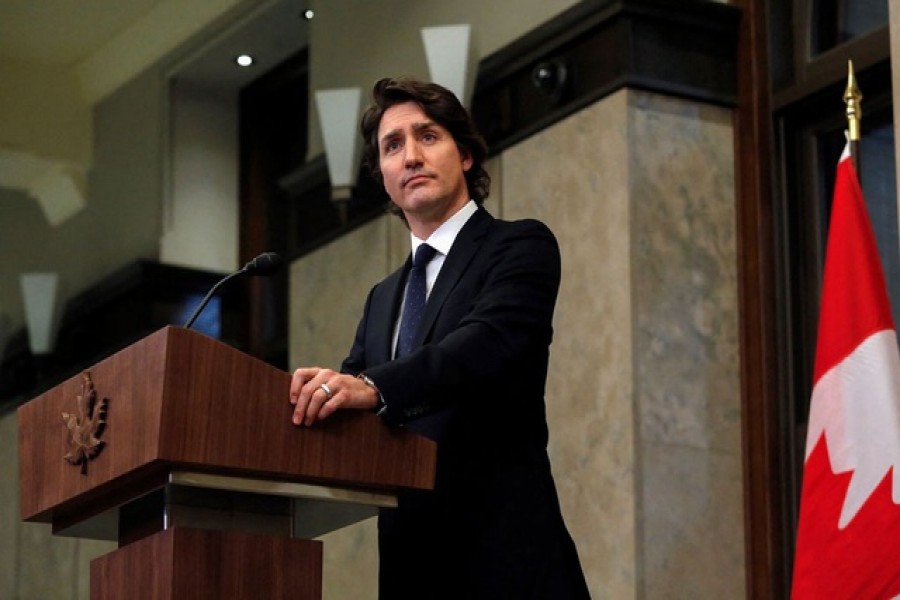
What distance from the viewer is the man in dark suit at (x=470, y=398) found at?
2.84m

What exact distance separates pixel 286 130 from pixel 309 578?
7651 millimetres

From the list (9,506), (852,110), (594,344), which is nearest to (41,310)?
(9,506)

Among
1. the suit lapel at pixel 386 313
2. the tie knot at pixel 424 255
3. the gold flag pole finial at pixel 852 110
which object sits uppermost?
the gold flag pole finial at pixel 852 110

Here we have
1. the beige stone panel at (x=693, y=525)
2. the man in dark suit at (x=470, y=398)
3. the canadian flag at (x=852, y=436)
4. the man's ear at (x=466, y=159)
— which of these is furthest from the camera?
the beige stone panel at (x=693, y=525)

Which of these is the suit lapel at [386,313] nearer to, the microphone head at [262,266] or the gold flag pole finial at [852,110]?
the microphone head at [262,266]

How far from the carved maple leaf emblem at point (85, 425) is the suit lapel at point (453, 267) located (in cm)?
59

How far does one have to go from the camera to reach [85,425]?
2.76 meters

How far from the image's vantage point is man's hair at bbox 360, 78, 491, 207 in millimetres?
3285

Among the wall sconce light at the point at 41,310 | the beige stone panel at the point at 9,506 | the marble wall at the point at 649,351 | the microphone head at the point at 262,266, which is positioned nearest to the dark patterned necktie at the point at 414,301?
the microphone head at the point at 262,266

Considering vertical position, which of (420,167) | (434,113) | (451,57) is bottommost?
(420,167)

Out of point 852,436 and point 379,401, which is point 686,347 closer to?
point 852,436

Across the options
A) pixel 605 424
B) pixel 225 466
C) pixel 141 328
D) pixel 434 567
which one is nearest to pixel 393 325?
pixel 434 567

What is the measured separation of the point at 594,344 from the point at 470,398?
3.09 meters

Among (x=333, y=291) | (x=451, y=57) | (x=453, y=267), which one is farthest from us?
(x=333, y=291)
